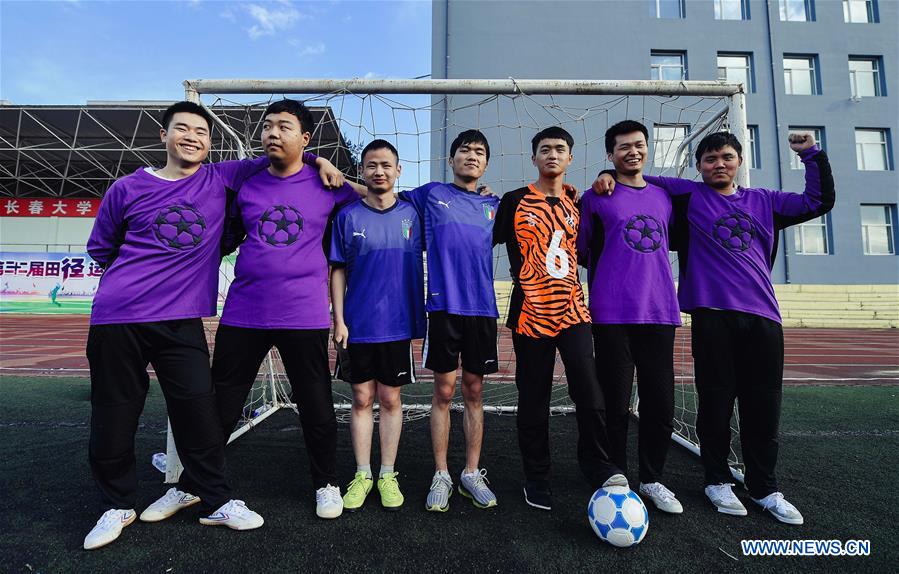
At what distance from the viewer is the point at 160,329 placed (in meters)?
1.95

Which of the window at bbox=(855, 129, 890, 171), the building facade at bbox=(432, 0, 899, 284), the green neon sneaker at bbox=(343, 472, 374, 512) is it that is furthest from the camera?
the window at bbox=(855, 129, 890, 171)

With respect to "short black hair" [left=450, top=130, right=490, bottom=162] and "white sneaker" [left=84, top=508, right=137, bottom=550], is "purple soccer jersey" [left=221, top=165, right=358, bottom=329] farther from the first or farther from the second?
"white sneaker" [left=84, top=508, right=137, bottom=550]

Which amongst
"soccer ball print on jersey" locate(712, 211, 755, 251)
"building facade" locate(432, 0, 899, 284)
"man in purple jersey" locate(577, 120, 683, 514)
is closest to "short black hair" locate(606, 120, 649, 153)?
"man in purple jersey" locate(577, 120, 683, 514)

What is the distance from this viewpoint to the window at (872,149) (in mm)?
13539

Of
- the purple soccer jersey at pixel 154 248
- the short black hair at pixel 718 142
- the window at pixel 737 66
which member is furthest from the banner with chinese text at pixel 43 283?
the window at pixel 737 66

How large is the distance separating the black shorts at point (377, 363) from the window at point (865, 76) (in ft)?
60.4

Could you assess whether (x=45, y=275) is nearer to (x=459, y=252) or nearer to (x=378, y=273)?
(x=378, y=273)

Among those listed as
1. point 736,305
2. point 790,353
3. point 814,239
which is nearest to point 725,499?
point 736,305

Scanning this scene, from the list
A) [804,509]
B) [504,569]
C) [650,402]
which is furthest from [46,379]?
[804,509]

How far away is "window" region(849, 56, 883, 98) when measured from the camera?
45.1 ft

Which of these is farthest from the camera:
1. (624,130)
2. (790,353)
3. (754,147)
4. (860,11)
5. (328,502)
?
(860,11)

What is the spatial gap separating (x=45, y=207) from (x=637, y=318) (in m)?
20.5

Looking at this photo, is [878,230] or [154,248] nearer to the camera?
[154,248]

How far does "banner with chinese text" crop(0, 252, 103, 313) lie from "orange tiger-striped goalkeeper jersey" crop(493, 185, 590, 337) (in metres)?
16.8
